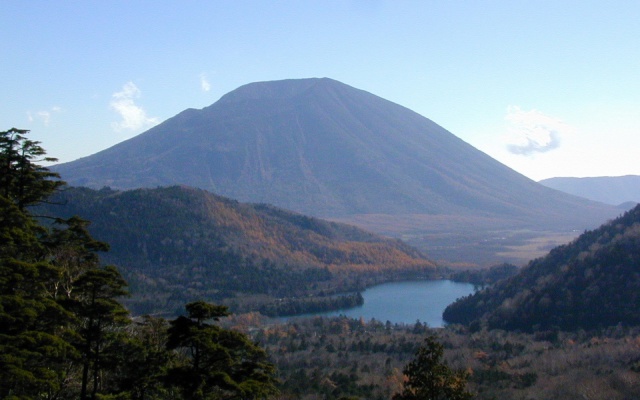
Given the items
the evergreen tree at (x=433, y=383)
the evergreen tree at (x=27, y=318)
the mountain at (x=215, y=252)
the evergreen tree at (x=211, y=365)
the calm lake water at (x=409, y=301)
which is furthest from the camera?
the mountain at (x=215, y=252)

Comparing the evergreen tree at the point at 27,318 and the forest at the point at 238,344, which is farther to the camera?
the forest at the point at 238,344

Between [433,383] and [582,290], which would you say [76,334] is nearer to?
[433,383]

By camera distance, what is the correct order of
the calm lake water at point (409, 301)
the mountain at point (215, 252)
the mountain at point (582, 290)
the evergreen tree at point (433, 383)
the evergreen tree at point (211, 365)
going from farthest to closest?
the mountain at point (215, 252) < the calm lake water at point (409, 301) < the mountain at point (582, 290) < the evergreen tree at point (433, 383) < the evergreen tree at point (211, 365)

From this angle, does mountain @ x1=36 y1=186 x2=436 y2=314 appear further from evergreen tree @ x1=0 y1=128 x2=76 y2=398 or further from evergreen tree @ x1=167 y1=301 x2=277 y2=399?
evergreen tree @ x1=167 y1=301 x2=277 y2=399

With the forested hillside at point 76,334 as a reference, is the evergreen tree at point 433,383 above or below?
below

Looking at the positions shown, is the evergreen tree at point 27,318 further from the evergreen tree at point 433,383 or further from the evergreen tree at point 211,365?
the evergreen tree at point 433,383

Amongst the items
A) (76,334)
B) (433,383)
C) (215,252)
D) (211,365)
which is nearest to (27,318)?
(76,334)

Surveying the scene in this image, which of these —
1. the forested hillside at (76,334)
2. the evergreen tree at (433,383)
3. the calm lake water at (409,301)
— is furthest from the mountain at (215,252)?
the evergreen tree at (433,383)
